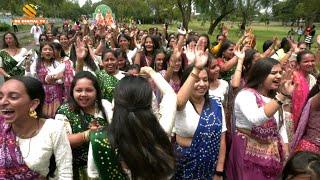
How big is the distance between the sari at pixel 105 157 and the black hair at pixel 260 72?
1714mm

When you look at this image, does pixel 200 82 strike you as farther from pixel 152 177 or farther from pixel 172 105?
pixel 152 177

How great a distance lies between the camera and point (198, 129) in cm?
310

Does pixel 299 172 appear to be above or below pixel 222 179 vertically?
above

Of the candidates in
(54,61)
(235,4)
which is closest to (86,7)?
(235,4)

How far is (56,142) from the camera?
2.43 metres

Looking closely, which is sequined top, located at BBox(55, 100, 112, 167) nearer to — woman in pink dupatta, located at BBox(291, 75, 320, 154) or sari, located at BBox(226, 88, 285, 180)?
sari, located at BBox(226, 88, 285, 180)

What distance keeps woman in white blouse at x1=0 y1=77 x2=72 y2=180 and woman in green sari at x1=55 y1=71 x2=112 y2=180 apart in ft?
1.76

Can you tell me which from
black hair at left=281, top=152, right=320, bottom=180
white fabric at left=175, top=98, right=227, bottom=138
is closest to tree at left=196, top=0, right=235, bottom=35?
white fabric at left=175, top=98, right=227, bottom=138

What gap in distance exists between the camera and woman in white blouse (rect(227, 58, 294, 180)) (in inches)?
132

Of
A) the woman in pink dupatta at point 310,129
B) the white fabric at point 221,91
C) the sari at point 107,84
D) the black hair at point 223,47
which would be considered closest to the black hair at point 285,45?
the black hair at point 223,47

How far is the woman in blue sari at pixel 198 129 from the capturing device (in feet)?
10.1

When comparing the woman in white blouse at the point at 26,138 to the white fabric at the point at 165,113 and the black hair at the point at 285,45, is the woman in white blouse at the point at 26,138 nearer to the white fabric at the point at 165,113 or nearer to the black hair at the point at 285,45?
the white fabric at the point at 165,113

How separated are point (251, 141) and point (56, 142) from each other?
1749mm

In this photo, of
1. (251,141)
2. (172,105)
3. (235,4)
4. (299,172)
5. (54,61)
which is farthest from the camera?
(235,4)
